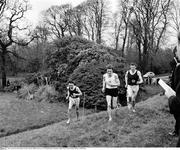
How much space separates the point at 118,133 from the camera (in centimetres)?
660

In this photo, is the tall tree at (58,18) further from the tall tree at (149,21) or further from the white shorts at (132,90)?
the white shorts at (132,90)

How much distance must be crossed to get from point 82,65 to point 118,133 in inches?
434

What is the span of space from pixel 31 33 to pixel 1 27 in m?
3.65

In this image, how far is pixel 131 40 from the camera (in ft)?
120

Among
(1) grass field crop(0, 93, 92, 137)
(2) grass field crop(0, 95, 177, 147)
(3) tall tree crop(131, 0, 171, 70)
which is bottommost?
(1) grass field crop(0, 93, 92, 137)

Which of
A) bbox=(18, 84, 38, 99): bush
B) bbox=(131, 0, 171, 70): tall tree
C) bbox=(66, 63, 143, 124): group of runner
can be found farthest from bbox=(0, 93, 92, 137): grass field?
bbox=(131, 0, 171, 70): tall tree

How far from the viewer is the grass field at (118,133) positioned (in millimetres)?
5840

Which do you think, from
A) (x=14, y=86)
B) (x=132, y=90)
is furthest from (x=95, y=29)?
(x=132, y=90)

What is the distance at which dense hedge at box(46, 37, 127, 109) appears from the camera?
51.3 ft

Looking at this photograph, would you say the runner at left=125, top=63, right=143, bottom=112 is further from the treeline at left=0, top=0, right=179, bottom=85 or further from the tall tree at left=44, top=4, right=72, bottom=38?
the tall tree at left=44, top=4, right=72, bottom=38

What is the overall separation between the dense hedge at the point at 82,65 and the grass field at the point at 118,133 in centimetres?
692

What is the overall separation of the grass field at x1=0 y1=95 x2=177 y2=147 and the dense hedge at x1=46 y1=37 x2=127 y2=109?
6921 millimetres

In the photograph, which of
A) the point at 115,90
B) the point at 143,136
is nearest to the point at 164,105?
the point at 115,90

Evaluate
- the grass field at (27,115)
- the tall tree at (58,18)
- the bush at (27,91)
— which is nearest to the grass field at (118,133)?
the grass field at (27,115)
